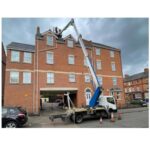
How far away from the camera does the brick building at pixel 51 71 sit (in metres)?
17.7

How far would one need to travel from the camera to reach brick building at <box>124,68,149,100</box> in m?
39.4

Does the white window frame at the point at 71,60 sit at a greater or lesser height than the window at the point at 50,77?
greater

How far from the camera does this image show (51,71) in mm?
19500

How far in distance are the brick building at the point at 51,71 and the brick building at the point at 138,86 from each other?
60.4ft

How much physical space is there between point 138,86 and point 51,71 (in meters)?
31.1

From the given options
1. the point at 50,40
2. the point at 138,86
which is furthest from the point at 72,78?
the point at 138,86

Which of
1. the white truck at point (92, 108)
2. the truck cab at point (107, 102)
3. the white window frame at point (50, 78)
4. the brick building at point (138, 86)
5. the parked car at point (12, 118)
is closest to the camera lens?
the parked car at point (12, 118)

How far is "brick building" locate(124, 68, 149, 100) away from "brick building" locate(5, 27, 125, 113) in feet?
60.4

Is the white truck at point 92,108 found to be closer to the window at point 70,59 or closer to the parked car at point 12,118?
the parked car at point 12,118

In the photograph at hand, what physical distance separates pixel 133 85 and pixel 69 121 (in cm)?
3684

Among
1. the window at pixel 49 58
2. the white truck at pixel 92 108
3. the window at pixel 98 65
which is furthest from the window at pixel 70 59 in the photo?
the white truck at pixel 92 108

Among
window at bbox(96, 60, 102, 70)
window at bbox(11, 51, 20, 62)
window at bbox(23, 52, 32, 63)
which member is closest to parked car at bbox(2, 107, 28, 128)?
window at bbox(11, 51, 20, 62)

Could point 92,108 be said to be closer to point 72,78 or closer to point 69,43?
point 72,78

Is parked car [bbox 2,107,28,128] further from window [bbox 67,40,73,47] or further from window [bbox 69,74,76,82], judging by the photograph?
window [bbox 67,40,73,47]
